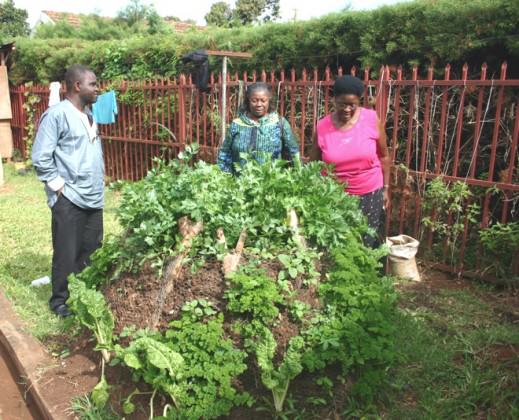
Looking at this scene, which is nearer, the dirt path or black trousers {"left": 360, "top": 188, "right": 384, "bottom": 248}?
the dirt path

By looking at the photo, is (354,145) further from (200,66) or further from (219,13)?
(219,13)

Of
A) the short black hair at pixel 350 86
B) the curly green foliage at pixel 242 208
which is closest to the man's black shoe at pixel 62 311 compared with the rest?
the curly green foliage at pixel 242 208

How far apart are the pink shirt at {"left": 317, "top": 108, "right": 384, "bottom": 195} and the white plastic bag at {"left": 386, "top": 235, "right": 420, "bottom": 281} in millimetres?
1127

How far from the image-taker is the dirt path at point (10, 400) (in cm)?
306

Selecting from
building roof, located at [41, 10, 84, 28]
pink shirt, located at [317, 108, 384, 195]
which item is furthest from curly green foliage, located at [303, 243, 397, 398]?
building roof, located at [41, 10, 84, 28]

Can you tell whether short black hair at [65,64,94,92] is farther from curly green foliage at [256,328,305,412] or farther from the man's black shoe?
curly green foliage at [256,328,305,412]

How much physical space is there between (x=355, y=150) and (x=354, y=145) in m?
0.04

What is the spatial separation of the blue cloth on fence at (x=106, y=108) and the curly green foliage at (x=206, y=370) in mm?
7258

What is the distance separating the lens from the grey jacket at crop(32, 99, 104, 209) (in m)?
3.63

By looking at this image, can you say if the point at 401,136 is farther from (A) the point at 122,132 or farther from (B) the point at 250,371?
(A) the point at 122,132

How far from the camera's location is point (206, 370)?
2338 millimetres

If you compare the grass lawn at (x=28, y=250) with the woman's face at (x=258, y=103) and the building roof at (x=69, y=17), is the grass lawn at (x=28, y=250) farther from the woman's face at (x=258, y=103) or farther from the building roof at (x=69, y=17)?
the building roof at (x=69, y=17)

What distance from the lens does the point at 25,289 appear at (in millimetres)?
4574

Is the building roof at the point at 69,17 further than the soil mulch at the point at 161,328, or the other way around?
the building roof at the point at 69,17
